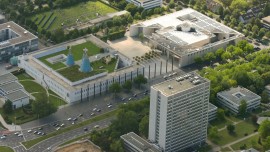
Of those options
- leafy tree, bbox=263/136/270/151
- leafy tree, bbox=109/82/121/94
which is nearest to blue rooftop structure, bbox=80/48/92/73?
leafy tree, bbox=109/82/121/94

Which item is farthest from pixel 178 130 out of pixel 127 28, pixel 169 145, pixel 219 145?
pixel 127 28

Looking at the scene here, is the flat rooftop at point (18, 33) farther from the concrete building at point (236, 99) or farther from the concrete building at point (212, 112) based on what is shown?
the concrete building at point (212, 112)

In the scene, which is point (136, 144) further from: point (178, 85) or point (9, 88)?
point (9, 88)

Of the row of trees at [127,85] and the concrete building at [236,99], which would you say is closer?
the concrete building at [236,99]

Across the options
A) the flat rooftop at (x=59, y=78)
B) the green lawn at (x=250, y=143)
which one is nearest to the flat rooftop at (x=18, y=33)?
the flat rooftop at (x=59, y=78)

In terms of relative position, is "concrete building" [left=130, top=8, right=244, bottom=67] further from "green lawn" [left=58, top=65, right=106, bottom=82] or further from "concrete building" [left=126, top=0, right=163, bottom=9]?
"green lawn" [left=58, top=65, right=106, bottom=82]

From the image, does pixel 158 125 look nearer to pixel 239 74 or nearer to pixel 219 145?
pixel 219 145
